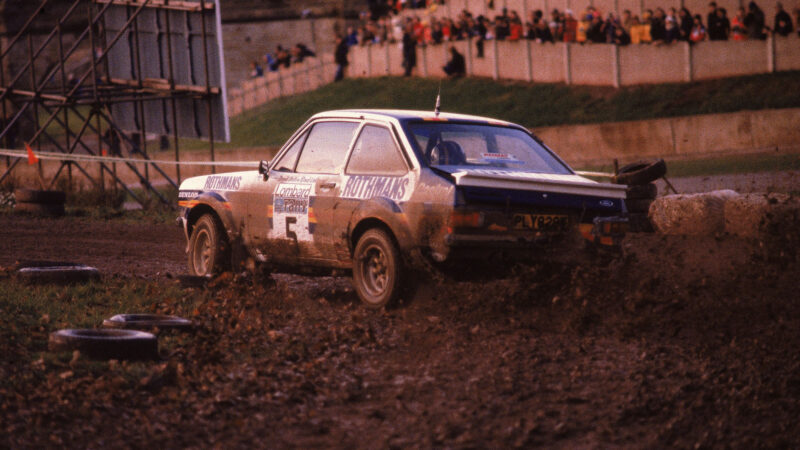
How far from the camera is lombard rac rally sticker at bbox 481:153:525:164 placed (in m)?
9.11

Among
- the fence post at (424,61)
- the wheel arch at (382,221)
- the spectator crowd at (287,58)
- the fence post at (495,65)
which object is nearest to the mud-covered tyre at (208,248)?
the wheel arch at (382,221)

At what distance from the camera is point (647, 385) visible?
21.2 feet

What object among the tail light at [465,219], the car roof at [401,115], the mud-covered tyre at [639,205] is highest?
the car roof at [401,115]

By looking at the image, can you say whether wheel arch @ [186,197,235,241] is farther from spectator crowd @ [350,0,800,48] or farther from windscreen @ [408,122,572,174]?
spectator crowd @ [350,0,800,48]

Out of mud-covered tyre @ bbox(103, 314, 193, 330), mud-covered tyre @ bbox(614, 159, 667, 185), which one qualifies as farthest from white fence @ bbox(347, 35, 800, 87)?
mud-covered tyre @ bbox(103, 314, 193, 330)

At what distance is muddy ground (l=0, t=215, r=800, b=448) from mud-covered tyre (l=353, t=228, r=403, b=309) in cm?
16

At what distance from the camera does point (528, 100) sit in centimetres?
3297

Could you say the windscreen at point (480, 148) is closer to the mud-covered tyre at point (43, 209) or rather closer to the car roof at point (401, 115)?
the car roof at point (401, 115)

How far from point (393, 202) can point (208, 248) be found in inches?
108

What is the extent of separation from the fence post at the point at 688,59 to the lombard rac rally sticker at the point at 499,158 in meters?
20.2

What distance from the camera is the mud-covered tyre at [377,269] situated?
8.73 metres

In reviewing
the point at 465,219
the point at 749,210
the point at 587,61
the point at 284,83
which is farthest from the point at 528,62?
the point at 465,219

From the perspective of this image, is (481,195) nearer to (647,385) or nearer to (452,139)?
(452,139)

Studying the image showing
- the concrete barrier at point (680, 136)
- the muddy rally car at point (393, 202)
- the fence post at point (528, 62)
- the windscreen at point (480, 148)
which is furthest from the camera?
the fence post at point (528, 62)
